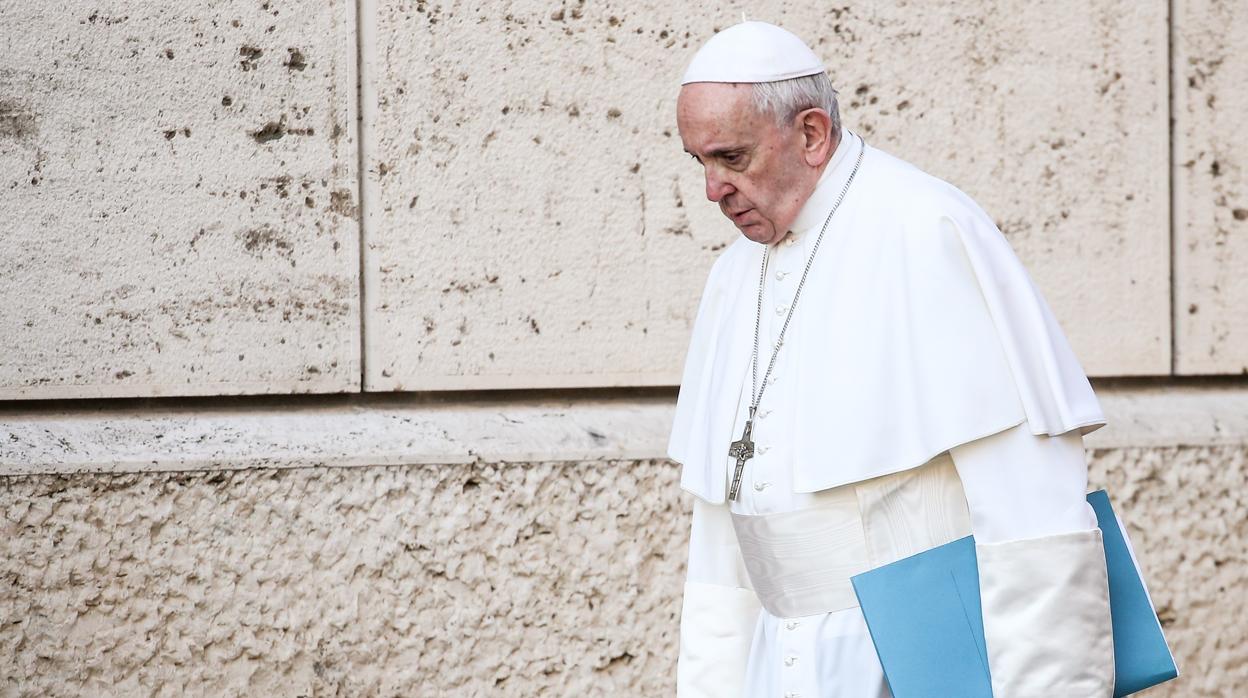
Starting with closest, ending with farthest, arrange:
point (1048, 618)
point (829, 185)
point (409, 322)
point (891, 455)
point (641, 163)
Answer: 1. point (1048, 618)
2. point (891, 455)
3. point (829, 185)
4. point (409, 322)
5. point (641, 163)

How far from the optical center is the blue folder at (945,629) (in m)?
1.70

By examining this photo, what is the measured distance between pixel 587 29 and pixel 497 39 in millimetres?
229

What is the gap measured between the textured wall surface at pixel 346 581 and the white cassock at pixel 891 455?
3.37ft

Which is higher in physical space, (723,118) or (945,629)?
(723,118)

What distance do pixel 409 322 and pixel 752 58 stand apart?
1.46 meters

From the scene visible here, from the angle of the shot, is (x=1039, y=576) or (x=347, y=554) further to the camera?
(x=347, y=554)

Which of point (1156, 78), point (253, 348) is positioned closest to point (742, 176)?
point (253, 348)

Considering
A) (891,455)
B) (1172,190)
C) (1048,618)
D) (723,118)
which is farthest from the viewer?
(1172,190)

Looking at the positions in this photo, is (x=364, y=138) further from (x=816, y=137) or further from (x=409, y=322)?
(x=816, y=137)

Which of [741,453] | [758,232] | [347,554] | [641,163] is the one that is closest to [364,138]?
[641,163]

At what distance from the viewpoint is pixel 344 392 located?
3.13m

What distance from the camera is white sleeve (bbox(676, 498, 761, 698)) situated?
2.12 m

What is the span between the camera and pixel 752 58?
76.1 inches

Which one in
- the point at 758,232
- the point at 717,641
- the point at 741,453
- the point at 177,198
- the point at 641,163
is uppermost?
the point at 641,163
